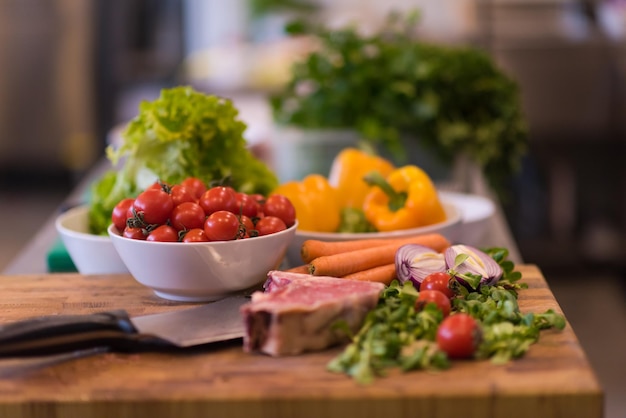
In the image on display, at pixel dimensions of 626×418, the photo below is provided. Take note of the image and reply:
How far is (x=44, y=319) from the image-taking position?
1.12 m

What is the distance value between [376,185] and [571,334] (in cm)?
70

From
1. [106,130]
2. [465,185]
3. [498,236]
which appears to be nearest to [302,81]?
[465,185]

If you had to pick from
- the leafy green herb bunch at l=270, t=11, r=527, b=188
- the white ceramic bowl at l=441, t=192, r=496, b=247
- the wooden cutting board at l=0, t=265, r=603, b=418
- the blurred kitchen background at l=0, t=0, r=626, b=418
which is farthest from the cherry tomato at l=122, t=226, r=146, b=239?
the blurred kitchen background at l=0, t=0, r=626, b=418

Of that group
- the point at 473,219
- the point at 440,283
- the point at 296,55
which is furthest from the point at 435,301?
the point at 296,55

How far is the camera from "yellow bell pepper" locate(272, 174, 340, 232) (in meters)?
1.69

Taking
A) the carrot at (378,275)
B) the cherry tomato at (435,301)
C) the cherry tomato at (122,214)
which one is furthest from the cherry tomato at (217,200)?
the cherry tomato at (435,301)

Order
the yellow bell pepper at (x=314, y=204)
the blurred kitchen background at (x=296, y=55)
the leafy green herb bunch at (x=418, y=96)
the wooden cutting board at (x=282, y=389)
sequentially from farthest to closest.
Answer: the blurred kitchen background at (x=296, y=55), the leafy green herb bunch at (x=418, y=96), the yellow bell pepper at (x=314, y=204), the wooden cutting board at (x=282, y=389)

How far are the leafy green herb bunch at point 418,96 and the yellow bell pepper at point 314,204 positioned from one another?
1034 millimetres

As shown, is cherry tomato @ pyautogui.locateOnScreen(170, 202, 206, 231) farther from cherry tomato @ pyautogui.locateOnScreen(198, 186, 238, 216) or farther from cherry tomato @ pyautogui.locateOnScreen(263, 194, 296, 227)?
cherry tomato @ pyautogui.locateOnScreen(263, 194, 296, 227)

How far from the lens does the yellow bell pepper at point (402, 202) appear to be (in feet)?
5.62

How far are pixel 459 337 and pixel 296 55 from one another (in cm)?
352

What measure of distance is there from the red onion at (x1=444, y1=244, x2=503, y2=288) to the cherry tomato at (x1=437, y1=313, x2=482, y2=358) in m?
0.23

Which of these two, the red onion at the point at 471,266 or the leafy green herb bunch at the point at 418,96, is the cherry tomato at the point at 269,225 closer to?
the red onion at the point at 471,266

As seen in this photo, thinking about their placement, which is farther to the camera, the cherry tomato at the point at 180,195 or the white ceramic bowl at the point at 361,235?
the white ceramic bowl at the point at 361,235
